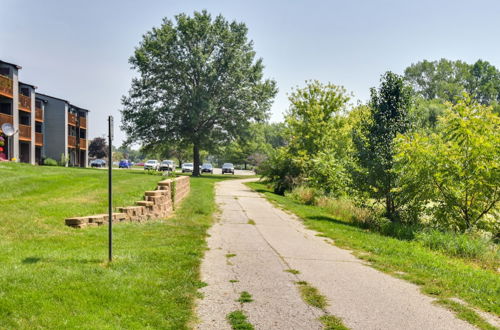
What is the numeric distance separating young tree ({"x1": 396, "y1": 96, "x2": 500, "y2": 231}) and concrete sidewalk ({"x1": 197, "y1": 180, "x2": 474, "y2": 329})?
5.50 metres

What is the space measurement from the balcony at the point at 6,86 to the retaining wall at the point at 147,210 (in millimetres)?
22906

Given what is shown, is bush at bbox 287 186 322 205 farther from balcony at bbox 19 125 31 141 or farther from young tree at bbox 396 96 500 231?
balcony at bbox 19 125 31 141

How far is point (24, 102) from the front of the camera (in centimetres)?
3612

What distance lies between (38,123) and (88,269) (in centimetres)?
4196

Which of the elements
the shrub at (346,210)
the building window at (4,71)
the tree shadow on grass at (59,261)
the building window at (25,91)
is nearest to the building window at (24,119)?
the building window at (25,91)

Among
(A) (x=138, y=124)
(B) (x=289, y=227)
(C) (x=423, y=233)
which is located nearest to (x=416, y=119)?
(C) (x=423, y=233)

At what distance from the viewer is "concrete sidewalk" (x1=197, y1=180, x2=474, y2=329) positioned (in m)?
4.99

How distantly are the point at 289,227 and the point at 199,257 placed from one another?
5.59m

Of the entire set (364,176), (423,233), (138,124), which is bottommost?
(423,233)

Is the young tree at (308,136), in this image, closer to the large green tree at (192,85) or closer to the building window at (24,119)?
the large green tree at (192,85)

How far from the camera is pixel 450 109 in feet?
46.5

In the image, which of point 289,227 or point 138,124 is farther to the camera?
point 138,124

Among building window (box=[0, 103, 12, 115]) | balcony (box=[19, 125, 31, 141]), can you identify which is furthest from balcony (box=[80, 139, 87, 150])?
building window (box=[0, 103, 12, 115])

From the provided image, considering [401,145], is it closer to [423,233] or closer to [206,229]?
[423,233]
